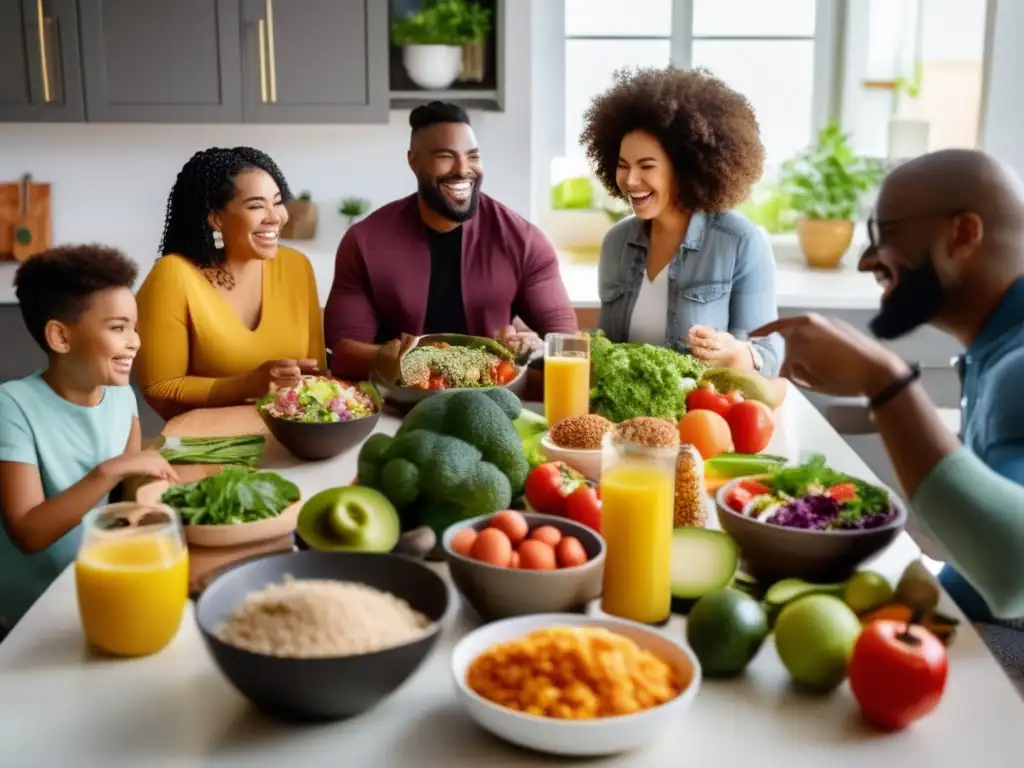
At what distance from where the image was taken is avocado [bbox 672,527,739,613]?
127 centimetres

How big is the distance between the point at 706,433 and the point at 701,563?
54 centimetres

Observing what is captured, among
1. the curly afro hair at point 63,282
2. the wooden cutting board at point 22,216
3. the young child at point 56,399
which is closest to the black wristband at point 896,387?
the young child at point 56,399

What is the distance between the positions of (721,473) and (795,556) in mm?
444

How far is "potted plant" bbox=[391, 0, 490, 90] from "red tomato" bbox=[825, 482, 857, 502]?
2733 mm

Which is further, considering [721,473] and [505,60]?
[505,60]

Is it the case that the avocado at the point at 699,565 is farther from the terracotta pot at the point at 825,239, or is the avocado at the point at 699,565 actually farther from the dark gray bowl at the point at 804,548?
the terracotta pot at the point at 825,239

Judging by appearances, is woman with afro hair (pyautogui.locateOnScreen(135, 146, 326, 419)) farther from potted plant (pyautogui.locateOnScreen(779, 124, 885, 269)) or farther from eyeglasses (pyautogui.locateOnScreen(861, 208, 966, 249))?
potted plant (pyautogui.locateOnScreen(779, 124, 885, 269))

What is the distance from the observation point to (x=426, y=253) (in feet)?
9.43

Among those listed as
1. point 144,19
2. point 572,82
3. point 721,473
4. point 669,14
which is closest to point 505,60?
point 572,82

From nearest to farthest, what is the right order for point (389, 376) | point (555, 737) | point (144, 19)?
point (555, 737), point (389, 376), point (144, 19)

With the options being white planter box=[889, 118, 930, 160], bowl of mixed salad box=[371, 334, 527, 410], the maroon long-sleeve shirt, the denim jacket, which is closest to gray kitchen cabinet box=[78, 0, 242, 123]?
the maroon long-sleeve shirt

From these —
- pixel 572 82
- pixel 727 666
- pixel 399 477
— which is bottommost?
pixel 727 666

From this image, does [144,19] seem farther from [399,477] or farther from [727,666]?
[727,666]

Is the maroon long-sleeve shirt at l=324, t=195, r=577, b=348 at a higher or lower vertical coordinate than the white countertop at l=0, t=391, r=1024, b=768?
higher
